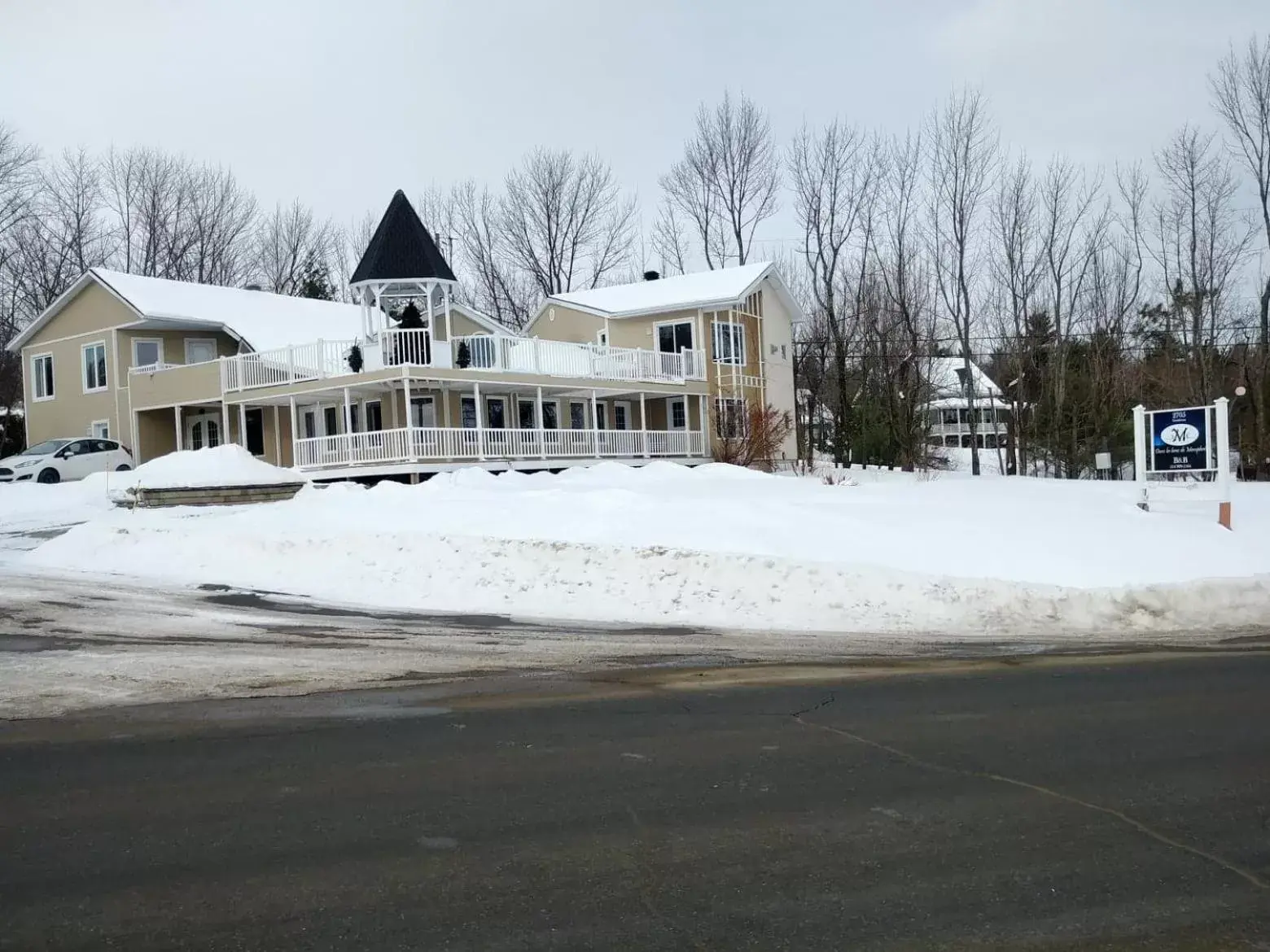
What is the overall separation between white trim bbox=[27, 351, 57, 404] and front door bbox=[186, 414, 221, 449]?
6.33 meters

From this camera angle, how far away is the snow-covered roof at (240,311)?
1575 inches

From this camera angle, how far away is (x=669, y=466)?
29281 mm

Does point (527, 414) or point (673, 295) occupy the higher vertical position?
point (673, 295)

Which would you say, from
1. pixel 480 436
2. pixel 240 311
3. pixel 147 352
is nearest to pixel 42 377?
pixel 147 352

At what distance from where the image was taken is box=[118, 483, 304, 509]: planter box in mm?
23938

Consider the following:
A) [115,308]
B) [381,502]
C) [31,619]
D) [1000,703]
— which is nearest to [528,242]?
[115,308]

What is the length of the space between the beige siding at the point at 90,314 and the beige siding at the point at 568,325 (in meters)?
15.9

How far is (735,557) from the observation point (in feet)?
52.2

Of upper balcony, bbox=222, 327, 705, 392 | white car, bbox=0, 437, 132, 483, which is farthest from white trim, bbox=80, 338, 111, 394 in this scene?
upper balcony, bbox=222, 327, 705, 392

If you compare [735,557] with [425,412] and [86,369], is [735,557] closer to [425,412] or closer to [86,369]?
[425,412]

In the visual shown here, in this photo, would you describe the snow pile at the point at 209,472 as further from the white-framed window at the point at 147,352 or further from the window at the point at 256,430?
the white-framed window at the point at 147,352

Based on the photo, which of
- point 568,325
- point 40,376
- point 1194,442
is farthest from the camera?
point 568,325

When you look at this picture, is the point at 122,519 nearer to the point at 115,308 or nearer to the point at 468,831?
the point at 468,831

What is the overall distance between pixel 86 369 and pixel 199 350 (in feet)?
13.8
